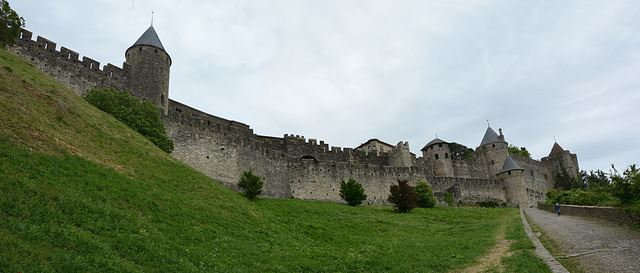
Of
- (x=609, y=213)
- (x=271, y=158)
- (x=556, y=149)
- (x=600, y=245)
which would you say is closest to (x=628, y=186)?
(x=609, y=213)

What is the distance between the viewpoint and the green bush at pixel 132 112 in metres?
25.5

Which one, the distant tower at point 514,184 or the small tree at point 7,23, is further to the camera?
the distant tower at point 514,184

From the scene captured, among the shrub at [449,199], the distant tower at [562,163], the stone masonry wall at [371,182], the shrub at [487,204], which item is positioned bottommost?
the shrub at [487,204]

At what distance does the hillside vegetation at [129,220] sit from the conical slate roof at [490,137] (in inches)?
1645

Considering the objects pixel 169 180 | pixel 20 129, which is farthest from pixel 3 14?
pixel 169 180

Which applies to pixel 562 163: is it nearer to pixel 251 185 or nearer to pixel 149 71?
pixel 251 185

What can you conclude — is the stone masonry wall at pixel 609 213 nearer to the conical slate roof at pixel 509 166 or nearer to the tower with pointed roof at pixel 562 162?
the conical slate roof at pixel 509 166

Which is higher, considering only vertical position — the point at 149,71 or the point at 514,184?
the point at 149,71

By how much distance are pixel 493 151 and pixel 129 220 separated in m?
57.5

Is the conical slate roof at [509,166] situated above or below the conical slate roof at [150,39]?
below

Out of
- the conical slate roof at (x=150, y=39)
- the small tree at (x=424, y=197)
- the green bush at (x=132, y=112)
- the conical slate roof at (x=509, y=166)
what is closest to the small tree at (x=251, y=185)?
the green bush at (x=132, y=112)

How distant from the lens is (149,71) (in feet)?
106

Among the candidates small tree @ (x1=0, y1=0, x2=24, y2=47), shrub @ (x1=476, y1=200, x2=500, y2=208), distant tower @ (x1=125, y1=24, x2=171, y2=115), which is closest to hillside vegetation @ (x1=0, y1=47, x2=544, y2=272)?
small tree @ (x1=0, y1=0, x2=24, y2=47)

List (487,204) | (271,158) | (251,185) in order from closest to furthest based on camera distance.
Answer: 1. (251,185)
2. (271,158)
3. (487,204)
